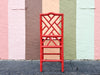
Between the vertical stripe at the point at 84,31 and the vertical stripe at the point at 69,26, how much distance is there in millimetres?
131

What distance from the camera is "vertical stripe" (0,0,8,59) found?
3.42 meters

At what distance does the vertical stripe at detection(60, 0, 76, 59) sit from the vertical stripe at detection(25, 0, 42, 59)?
2.74ft

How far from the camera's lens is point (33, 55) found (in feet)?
11.3

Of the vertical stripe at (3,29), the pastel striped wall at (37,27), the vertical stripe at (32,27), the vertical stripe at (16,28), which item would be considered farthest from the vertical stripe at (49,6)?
the vertical stripe at (3,29)

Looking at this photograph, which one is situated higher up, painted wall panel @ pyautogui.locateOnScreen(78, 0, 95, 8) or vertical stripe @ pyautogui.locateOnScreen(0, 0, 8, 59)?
painted wall panel @ pyautogui.locateOnScreen(78, 0, 95, 8)

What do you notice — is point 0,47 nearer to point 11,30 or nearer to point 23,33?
point 11,30

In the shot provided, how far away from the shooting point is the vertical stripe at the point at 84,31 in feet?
11.0

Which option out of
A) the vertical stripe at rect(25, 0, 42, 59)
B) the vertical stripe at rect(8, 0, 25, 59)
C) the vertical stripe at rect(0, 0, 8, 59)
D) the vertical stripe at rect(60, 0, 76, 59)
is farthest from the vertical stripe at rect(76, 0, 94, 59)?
the vertical stripe at rect(0, 0, 8, 59)

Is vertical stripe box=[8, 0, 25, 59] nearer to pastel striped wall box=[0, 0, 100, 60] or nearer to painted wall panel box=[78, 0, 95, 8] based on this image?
pastel striped wall box=[0, 0, 100, 60]

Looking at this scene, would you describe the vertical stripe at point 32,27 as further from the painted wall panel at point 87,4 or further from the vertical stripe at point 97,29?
the vertical stripe at point 97,29

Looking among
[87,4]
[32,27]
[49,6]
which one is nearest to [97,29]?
[87,4]

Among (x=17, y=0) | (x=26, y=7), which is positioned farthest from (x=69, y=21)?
(x=17, y=0)

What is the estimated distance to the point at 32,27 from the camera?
11.2ft

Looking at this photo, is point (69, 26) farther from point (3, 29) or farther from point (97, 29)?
point (3, 29)
